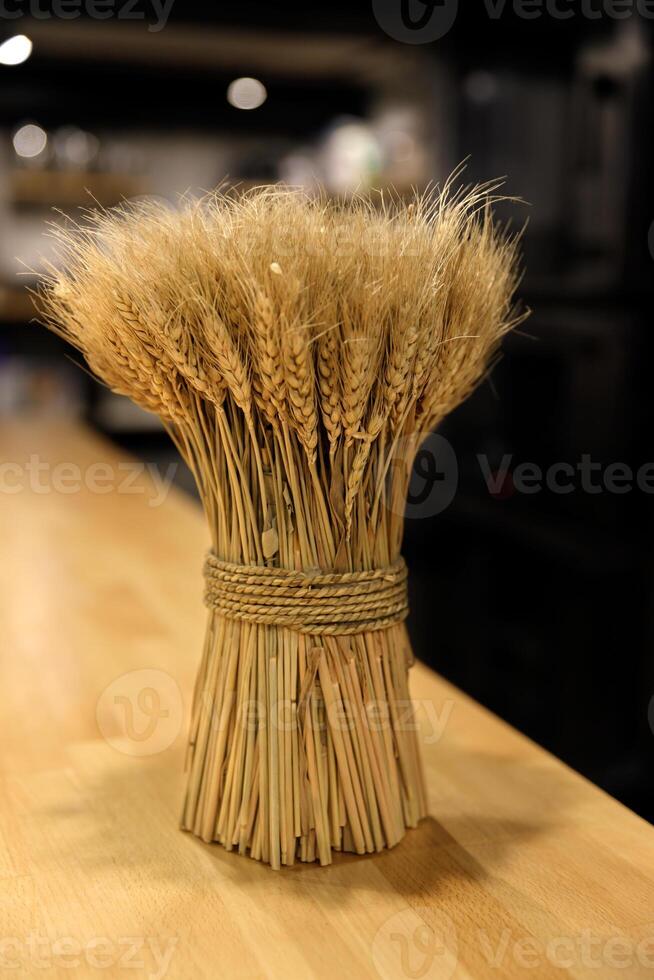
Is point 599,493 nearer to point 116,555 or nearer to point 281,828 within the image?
point 116,555

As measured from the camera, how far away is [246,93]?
5.19 m

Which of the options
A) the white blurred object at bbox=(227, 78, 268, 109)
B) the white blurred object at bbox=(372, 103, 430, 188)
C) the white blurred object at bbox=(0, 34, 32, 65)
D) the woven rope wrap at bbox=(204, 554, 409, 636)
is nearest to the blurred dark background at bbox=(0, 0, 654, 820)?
the white blurred object at bbox=(0, 34, 32, 65)

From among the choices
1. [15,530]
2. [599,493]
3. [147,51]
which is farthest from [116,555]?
[147,51]

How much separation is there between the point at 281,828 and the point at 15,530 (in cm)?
121

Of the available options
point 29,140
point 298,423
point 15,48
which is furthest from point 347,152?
point 298,423

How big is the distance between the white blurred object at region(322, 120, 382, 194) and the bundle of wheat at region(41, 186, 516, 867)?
4.72 metres

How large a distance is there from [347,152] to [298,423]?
5.02 meters

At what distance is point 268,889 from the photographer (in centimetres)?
70

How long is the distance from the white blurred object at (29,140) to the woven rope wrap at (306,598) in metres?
4.72

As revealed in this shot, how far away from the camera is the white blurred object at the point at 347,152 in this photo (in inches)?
207

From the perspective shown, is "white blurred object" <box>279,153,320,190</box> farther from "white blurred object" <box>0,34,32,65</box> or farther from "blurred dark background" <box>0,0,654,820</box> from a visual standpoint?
"white blurred object" <box>0,34,32,65</box>

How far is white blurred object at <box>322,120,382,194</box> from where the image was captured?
5.27 metres

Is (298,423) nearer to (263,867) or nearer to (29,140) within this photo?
(263,867)

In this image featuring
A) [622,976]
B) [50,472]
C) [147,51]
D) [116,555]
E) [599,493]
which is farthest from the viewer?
[147,51]
